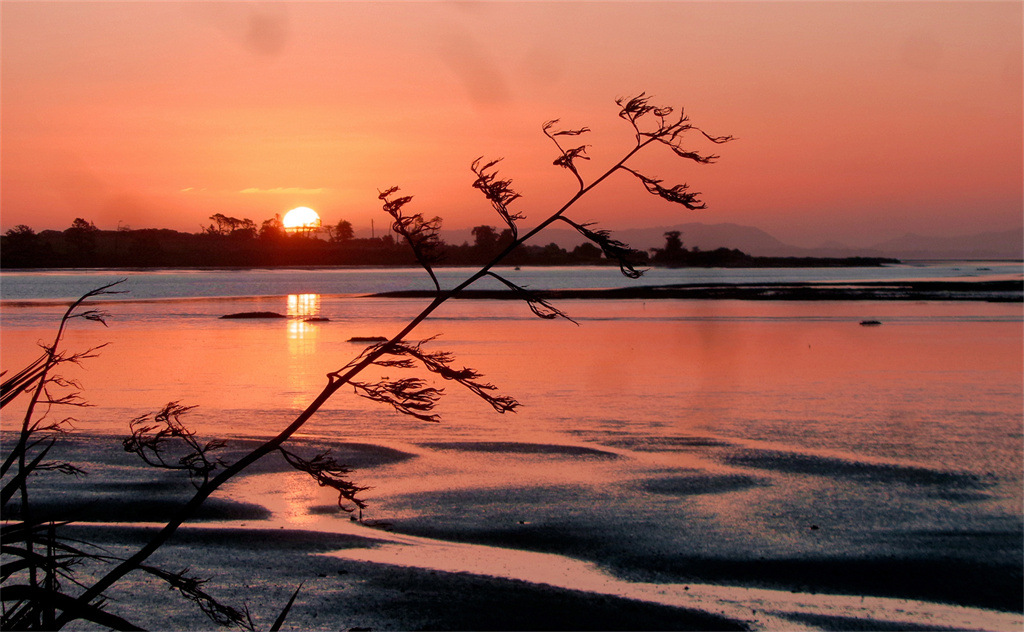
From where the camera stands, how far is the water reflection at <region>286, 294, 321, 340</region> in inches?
1369

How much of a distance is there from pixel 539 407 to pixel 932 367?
1238 cm

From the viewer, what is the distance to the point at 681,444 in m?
14.0

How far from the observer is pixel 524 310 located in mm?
45625

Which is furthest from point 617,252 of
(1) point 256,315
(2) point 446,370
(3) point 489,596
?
(1) point 256,315

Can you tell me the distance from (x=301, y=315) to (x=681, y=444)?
111ft

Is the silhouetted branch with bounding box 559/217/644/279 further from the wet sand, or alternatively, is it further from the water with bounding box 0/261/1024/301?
the water with bounding box 0/261/1024/301

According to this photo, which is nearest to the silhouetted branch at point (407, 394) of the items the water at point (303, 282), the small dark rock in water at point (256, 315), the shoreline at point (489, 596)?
the shoreline at point (489, 596)

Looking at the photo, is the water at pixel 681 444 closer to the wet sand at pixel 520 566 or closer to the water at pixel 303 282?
the wet sand at pixel 520 566

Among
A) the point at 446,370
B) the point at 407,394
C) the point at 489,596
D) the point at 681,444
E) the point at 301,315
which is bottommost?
the point at 489,596

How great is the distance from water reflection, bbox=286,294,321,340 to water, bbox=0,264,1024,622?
341 centimetres

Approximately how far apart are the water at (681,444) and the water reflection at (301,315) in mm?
3410

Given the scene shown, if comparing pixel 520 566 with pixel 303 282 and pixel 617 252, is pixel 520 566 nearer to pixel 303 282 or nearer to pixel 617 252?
pixel 617 252

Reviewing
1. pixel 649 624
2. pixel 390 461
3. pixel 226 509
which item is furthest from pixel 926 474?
pixel 226 509

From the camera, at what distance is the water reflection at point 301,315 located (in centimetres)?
3478
